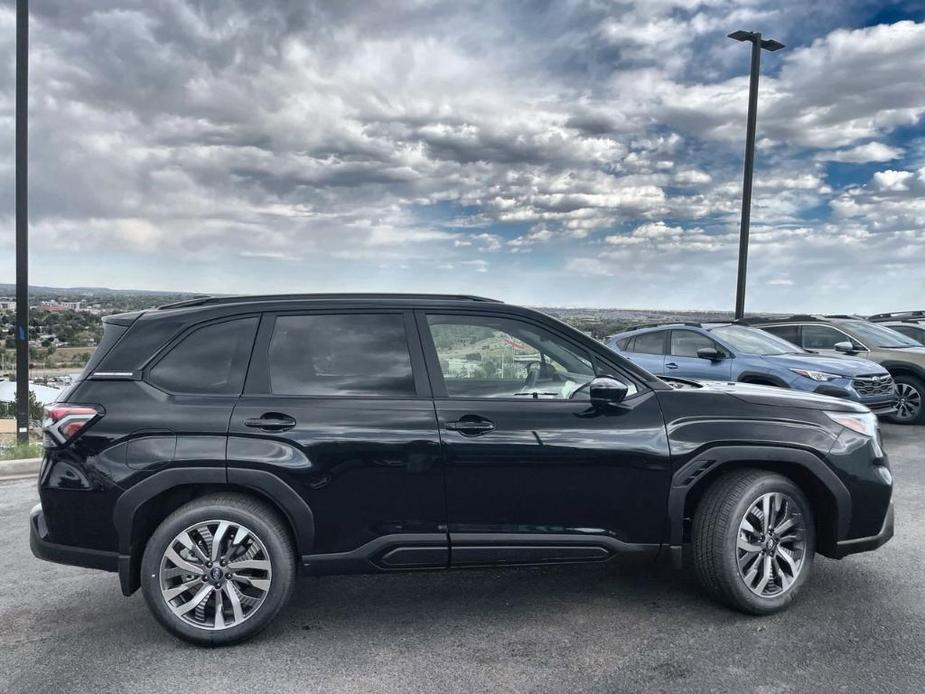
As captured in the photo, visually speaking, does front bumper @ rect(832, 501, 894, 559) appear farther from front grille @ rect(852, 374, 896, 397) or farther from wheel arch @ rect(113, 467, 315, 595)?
front grille @ rect(852, 374, 896, 397)

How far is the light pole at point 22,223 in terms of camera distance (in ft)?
32.6

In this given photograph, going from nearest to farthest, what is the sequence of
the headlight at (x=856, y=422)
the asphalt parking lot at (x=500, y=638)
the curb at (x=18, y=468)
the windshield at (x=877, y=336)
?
the asphalt parking lot at (x=500, y=638) → the headlight at (x=856, y=422) → the curb at (x=18, y=468) → the windshield at (x=877, y=336)


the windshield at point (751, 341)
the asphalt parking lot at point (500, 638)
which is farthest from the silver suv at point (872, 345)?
the asphalt parking lot at point (500, 638)

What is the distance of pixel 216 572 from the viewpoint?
11.4 feet

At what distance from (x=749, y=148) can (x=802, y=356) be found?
21.5 ft

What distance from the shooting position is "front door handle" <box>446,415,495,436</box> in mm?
3594

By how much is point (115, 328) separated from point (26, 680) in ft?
5.63

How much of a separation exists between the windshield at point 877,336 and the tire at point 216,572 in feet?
34.8

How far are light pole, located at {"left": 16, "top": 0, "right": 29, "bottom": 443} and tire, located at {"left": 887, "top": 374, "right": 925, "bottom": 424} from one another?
508 inches

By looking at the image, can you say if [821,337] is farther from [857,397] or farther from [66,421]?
[66,421]

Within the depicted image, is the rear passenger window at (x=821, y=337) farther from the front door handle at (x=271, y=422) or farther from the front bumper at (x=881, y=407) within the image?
the front door handle at (x=271, y=422)

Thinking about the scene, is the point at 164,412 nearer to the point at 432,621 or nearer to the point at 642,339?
the point at 432,621

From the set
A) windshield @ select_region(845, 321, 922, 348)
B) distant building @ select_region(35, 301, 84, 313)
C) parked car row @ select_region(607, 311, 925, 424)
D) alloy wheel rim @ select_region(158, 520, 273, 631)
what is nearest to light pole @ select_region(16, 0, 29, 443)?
distant building @ select_region(35, 301, 84, 313)

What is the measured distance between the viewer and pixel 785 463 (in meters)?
3.87
